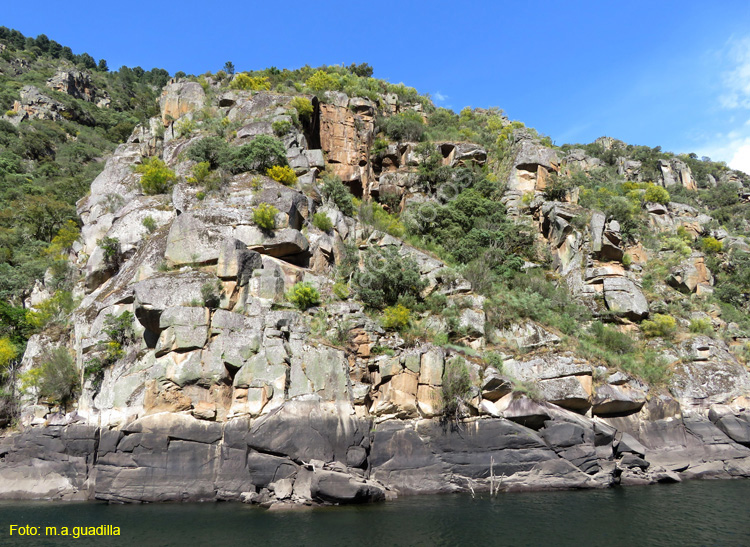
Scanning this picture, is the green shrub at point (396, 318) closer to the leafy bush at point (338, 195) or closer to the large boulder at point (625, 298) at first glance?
the leafy bush at point (338, 195)

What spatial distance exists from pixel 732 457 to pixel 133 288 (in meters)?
33.7

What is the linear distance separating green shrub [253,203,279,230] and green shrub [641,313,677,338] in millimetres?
25087

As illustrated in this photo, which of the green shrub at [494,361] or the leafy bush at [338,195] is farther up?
the leafy bush at [338,195]

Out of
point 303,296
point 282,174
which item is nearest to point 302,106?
point 282,174

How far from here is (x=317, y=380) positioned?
2000 centimetres

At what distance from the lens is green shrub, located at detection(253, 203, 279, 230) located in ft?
79.4

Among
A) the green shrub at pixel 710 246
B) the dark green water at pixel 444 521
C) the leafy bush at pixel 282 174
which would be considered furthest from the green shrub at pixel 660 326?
the leafy bush at pixel 282 174

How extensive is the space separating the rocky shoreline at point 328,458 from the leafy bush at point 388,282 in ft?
23.7

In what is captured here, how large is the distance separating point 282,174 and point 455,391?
1887 cm

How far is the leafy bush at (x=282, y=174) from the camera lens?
28.5m

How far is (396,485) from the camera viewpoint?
1886 cm

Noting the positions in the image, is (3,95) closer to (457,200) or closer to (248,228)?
(248,228)

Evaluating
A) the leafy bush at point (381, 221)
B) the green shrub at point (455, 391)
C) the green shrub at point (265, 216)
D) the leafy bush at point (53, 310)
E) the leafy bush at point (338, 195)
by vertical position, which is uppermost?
the leafy bush at point (338, 195)

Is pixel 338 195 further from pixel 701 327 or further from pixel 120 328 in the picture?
pixel 701 327
